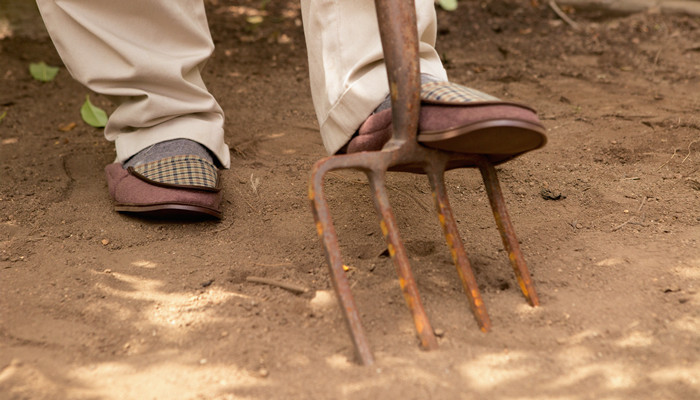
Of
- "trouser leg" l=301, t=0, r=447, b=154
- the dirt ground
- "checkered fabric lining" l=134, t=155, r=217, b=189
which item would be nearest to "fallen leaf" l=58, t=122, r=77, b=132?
the dirt ground

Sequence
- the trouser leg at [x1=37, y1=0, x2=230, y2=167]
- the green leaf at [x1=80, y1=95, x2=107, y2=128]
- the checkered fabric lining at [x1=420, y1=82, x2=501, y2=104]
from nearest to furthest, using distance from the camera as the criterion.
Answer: the checkered fabric lining at [x1=420, y1=82, x2=501, y2=104]
the trouser leg at [x1=37, y1=0, x2=230, y2=167]
the green leaf at [x1=80, y1=95, x2=107, y2=128]

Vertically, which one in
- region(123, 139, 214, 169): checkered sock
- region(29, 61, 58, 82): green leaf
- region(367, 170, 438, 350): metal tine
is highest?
region(367, 170, 438, 350): metal tine

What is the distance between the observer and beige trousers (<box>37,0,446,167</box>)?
61.7 inches

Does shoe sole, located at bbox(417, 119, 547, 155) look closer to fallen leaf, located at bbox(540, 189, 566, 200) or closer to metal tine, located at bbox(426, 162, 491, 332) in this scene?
metal tine, located at bbox(426, 162, 491, 332)

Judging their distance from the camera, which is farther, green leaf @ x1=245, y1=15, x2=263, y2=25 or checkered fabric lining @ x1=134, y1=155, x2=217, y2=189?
green leaf @ x1=245, y1=15, x2=263, y2=25

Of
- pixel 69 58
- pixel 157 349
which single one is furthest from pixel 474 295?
pixel 69 58

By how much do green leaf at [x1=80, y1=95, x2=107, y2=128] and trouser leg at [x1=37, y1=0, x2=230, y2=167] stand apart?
0.55 metres

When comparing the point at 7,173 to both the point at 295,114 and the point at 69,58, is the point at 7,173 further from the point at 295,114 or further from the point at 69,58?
the point at 295,114

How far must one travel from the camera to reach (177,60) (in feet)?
6.13

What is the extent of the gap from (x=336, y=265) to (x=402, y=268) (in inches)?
5.3

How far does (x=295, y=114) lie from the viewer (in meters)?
2.56

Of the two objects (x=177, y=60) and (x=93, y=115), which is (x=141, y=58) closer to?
(x=177, y=60)

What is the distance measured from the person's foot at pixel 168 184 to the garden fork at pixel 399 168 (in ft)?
1.84

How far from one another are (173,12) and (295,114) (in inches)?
32.5
